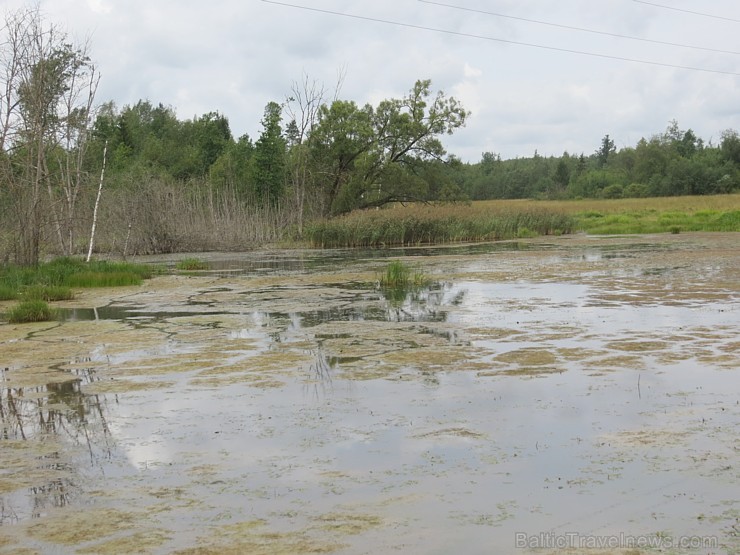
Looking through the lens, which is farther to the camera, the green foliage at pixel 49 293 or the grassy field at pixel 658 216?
the grassy field at pixel 658 216

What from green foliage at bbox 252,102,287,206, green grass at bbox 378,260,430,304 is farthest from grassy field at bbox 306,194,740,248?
green grass at bbox 378,260,430,304

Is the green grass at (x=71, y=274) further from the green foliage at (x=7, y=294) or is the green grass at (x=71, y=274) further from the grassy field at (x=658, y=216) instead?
the grassy field at (x=658, y=216)

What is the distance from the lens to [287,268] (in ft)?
74.0

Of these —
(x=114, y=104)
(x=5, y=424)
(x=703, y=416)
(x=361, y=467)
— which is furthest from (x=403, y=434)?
(x=114, y=104)

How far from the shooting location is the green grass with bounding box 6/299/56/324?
41.7ft

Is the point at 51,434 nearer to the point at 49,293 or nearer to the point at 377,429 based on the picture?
the point at 377,429

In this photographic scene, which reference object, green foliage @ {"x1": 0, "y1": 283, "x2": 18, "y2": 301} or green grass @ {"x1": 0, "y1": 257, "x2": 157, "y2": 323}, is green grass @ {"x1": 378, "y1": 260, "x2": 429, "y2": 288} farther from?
green foliage @ {"x1": 0, "y1": 283, "x2": 18, "y2": 301}

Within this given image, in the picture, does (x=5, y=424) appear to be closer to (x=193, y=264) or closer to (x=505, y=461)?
(x=505, y=461)

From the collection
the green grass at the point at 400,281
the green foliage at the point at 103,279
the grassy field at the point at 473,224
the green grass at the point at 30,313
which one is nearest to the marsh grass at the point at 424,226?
the grassy field at the point at 473,224

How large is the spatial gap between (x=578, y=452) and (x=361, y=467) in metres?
1.43

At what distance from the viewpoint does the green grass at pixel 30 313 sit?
12703 mm

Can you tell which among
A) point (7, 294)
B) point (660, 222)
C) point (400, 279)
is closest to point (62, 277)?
point (7, 294)

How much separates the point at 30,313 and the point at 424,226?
23.6 meters

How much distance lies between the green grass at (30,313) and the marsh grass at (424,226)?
2139 centimetres
